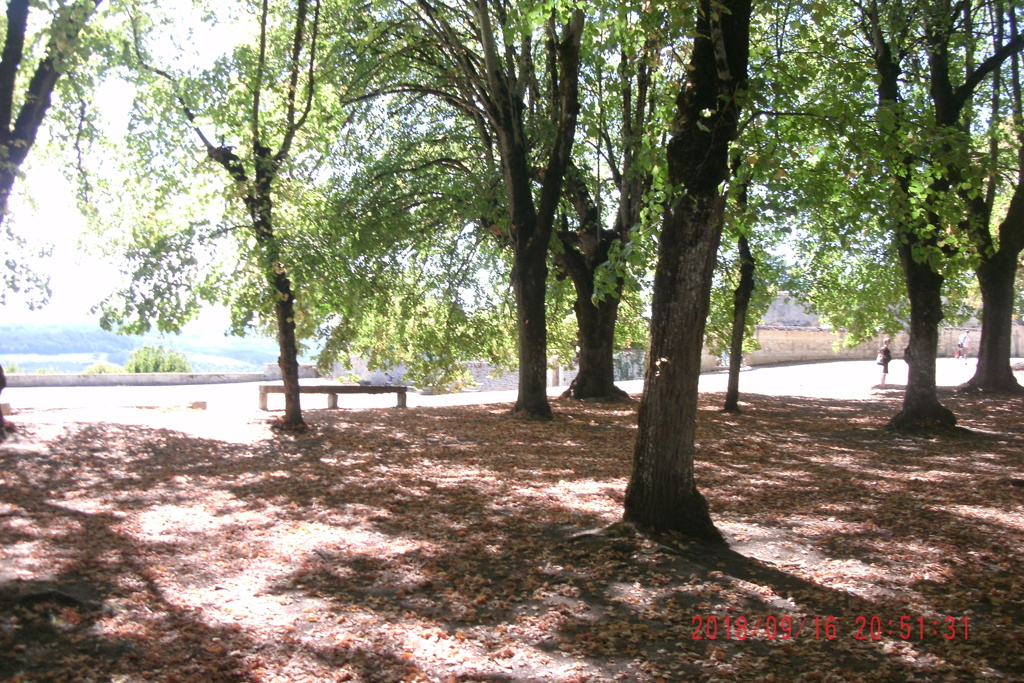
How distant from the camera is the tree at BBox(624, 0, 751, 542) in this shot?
5938mm

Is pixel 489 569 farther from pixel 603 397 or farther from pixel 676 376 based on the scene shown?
pixel 603 397

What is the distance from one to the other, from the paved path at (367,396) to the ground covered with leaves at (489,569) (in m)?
9.97

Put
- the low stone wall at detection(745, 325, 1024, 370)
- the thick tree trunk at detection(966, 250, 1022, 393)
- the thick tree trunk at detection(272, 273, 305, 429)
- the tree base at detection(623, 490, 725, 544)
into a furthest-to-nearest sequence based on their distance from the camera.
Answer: the low stone wall at detection(745, 325, 1024, 370), the thick tree trunk at detection(966, 250, 1022, 393), the thick tree trunk at detection(272, 273, 305, 429), the tree base at detection(623, 490, 725, 544)

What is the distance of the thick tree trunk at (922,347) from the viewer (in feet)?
39.7

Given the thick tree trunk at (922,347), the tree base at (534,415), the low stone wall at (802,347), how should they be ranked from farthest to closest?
the low stone wall at (802,347) < the tree base at (534,415) < the thick tree trunk at (922,347)

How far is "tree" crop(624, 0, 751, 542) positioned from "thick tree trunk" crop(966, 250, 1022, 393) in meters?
13.6

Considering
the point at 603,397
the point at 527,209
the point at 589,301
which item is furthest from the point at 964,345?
the point at 527,209

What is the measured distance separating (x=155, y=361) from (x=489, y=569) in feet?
101

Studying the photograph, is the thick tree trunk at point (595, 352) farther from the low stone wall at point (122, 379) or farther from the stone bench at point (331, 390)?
the low stone wall at point (122, 379)

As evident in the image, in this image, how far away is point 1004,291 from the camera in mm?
17672

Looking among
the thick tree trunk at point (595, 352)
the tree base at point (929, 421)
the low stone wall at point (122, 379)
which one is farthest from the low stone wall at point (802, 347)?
the tree base at point (929, 421)
